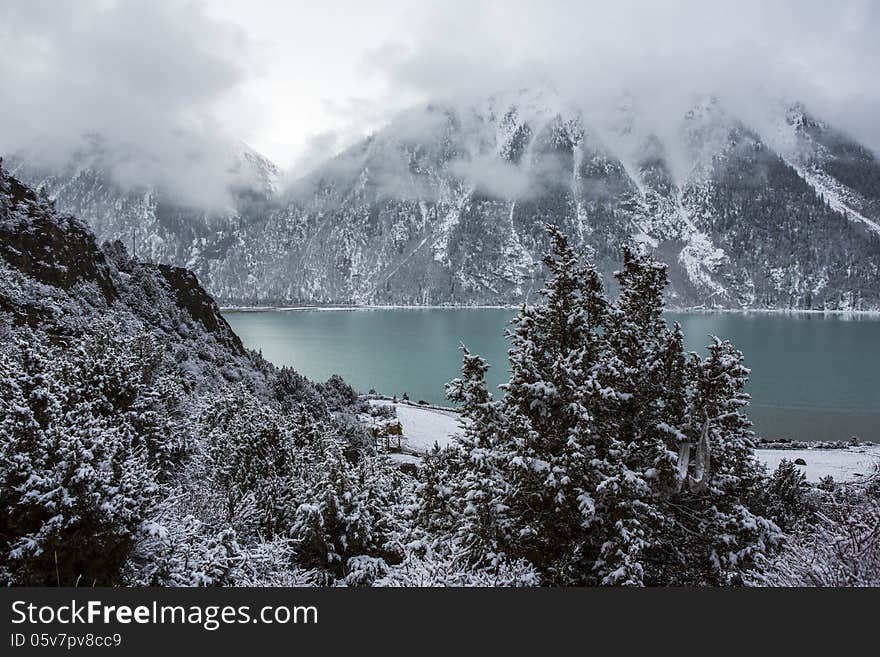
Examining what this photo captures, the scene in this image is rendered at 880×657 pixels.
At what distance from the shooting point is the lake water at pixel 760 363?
6317cm

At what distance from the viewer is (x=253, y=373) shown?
54062 mm

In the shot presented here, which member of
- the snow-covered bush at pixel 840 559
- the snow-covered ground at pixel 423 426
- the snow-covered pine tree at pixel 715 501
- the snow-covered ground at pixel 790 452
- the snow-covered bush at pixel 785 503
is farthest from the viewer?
the snow-covered ground at pixel 423 426

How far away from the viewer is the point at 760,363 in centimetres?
9819

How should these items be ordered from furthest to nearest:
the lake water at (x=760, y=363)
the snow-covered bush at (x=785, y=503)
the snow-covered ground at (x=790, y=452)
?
the lake water at (x=760, y=363) < the snow-covered ground at (x=790, y=452) < the snow-covered bush at (x=785, y=503)

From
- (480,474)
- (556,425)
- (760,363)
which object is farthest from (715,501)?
(760,363)

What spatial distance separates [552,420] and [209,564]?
669 centimetres

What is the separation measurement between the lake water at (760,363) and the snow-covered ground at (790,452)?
1334 cm

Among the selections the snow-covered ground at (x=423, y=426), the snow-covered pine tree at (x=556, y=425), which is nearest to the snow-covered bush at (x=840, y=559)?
the snow-covered pine tree at (x=556, y=425)

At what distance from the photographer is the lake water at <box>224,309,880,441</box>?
63.2 metres

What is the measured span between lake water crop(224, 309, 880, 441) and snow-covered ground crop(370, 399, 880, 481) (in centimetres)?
1334

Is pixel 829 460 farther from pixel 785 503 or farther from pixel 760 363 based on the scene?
pixel 760 363

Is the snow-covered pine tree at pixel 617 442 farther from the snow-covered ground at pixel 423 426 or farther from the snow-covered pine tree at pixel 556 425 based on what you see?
the snow-covered ground at pixel 423 426

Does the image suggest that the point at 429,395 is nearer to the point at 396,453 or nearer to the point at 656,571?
the point at 396,453

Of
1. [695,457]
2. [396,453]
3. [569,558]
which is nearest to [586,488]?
[569,558]
